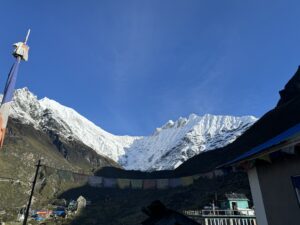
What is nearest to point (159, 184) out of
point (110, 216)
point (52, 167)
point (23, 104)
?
point (110, 216)

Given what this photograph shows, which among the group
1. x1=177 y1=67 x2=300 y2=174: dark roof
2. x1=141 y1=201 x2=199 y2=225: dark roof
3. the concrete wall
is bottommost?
x1=141 y1=201 x2=199 y2=225: dark roof

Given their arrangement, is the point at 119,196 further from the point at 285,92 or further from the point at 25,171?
the point at 285,92

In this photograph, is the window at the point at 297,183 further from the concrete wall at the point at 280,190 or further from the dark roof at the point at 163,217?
the dark roof at the point at 163,217

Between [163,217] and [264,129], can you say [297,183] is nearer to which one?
[163,217]

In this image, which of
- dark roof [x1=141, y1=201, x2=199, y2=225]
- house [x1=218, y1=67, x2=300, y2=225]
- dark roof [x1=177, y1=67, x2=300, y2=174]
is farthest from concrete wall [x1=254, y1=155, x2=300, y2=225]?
dark roof [x1=177, y1=67, x2=300, y2=174]

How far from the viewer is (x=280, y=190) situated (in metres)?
6.69

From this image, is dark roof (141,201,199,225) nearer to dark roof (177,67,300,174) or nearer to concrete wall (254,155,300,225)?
concrete wall (254,155,300,225)

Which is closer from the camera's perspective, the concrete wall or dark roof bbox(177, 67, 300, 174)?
the concrete wall

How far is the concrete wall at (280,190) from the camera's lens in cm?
622

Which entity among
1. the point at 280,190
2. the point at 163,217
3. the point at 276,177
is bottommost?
the point at 163,217

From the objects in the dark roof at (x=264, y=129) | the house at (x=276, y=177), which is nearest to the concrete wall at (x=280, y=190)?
the house at (x=276, y=177)

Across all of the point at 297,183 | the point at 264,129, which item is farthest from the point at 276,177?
the point at 264,129

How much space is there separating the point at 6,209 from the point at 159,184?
43729 mm

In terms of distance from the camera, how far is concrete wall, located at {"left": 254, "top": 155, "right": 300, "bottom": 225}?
20.4 feet
